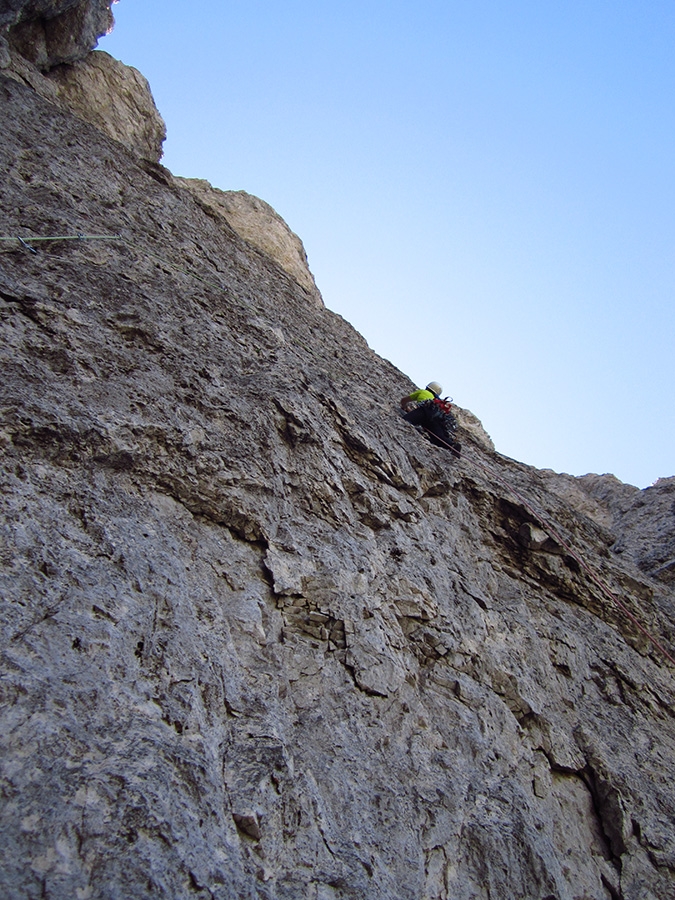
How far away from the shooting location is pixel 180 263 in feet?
23.2

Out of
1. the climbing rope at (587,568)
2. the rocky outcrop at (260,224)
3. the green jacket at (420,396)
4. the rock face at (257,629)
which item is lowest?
the rock face at (257,629)

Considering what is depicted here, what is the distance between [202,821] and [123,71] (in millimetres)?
12598

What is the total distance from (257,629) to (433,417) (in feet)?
14.7

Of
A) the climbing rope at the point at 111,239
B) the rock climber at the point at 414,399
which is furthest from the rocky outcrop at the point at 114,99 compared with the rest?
the rock climber at the point at 414,399

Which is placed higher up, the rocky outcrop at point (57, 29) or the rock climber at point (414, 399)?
the rocky outcrop at point (57, 29)

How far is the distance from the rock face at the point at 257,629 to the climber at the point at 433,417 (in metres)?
0.39

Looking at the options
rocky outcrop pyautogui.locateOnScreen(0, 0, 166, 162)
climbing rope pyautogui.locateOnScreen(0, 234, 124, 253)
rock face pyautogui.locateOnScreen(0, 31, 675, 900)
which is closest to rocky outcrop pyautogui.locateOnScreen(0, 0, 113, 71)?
rocky outcrop pyautogui.locateOnScreen(0, 0, 166, 162)

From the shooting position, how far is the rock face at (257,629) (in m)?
2.80

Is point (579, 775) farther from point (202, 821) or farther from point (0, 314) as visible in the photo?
point (0, 314)

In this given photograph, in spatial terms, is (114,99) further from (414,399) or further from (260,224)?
(414,399)

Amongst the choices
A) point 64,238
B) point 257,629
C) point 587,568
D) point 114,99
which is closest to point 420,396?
point 587,568

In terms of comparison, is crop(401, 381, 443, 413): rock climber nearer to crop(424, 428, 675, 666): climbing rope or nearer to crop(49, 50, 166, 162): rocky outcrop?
crop(424, 428, 675, 666): climbing rope

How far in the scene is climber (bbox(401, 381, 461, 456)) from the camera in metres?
7.71

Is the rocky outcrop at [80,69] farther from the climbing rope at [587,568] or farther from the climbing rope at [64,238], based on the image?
the climbing rope at [587,568]
